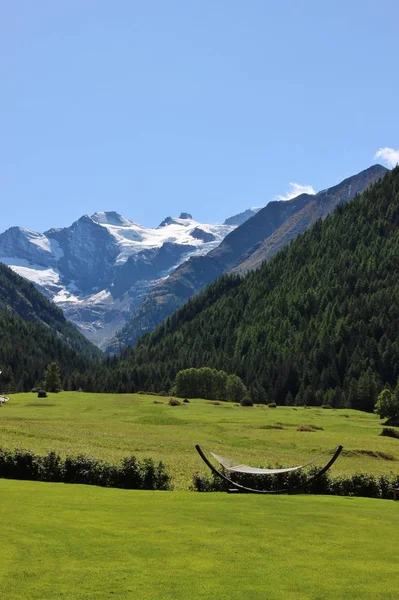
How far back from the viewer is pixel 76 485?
46688 millimetres

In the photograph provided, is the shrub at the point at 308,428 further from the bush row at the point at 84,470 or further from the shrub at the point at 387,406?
the bush row at the point at 84,470

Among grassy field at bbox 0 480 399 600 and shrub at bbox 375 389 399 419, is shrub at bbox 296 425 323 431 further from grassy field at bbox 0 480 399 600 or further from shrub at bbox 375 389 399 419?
grassy field at bbox 0 480 399 600

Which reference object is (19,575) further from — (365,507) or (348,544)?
(365,507)

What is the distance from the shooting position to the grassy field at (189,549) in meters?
21.8

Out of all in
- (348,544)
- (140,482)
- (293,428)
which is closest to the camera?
(348,544)

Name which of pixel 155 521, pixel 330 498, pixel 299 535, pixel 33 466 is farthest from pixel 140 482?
pixel 299 535

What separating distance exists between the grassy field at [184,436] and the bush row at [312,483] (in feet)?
9.08

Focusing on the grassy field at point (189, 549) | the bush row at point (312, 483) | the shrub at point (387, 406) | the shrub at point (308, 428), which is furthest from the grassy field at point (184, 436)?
the shrub at point (387, 406)

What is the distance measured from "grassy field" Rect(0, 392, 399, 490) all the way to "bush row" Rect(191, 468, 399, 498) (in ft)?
9.08

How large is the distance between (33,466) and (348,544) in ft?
96.9

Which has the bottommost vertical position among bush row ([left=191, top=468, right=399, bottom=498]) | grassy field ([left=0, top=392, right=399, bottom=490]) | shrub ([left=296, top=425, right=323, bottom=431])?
grassy field ([left=0, top=392, right=399, bottom=490])

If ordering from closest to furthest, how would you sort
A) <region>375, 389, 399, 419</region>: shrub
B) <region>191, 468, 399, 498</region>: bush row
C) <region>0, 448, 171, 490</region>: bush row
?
<region>191, 468, 399, 498</region>: bush row < <region>0, 448, 171, 490</region>: bush row < <region>375, 389, 399, 419</region>: shrub

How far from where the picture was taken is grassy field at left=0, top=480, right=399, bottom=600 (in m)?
21.8

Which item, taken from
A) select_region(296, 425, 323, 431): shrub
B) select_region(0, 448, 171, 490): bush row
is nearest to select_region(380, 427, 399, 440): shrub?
select_region(296, 425, 323, 431): shrub
